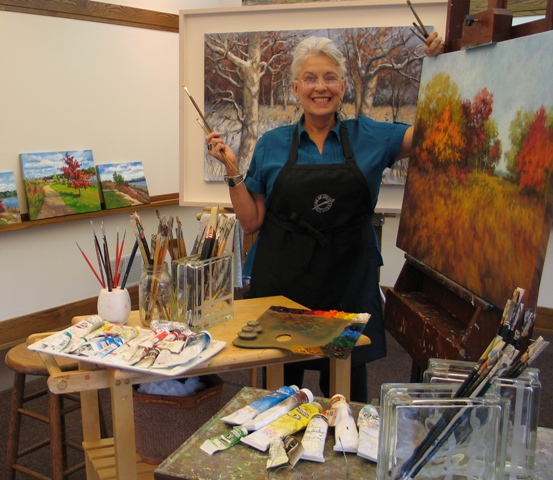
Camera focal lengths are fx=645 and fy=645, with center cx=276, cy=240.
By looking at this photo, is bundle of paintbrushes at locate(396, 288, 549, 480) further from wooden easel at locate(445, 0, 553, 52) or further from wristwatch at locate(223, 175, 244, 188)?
wristwatch at locate(223, 175, 244, 188)

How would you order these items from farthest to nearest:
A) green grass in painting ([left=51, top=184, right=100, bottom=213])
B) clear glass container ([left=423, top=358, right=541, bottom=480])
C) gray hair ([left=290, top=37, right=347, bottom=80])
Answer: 1. green grass in painting ([left=51, top=184, right=100, bottom=213])
2. gray hair ([left=290, top=37, right=347, bottom=80])
3. clear glass container ([left=423, top=358, right=541, bottom=480])

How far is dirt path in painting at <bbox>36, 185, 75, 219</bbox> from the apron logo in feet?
6.56

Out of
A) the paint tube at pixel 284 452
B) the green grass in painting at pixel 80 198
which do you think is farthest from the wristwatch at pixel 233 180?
the green grass in painting at pixel 80 198

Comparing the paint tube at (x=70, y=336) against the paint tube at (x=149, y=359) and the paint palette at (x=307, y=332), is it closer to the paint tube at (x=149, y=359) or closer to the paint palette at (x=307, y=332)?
the paint tube at (x=149, y=359)

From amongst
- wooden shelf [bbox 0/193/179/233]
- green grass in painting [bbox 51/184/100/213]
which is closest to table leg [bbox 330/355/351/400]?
wooden shelf [bbox 0/193/179/233]

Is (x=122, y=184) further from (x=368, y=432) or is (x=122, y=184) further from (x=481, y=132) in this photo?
(x=368, y=432)

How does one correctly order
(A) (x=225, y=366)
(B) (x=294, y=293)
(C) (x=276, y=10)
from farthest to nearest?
(C) (x=276, y=10) < (B) (x=294, y=293) < (A) (x=225, y=366)

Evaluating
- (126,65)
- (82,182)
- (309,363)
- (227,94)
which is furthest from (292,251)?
(126,65)

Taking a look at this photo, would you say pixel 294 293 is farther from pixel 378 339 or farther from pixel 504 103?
pixel 504 103

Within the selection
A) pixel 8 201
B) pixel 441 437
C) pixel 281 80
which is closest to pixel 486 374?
pixel 441 437

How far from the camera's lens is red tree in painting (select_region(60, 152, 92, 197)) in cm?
362

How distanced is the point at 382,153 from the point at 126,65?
2.40 m

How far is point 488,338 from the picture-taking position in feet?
5.07

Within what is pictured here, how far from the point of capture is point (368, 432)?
113 centimetres
